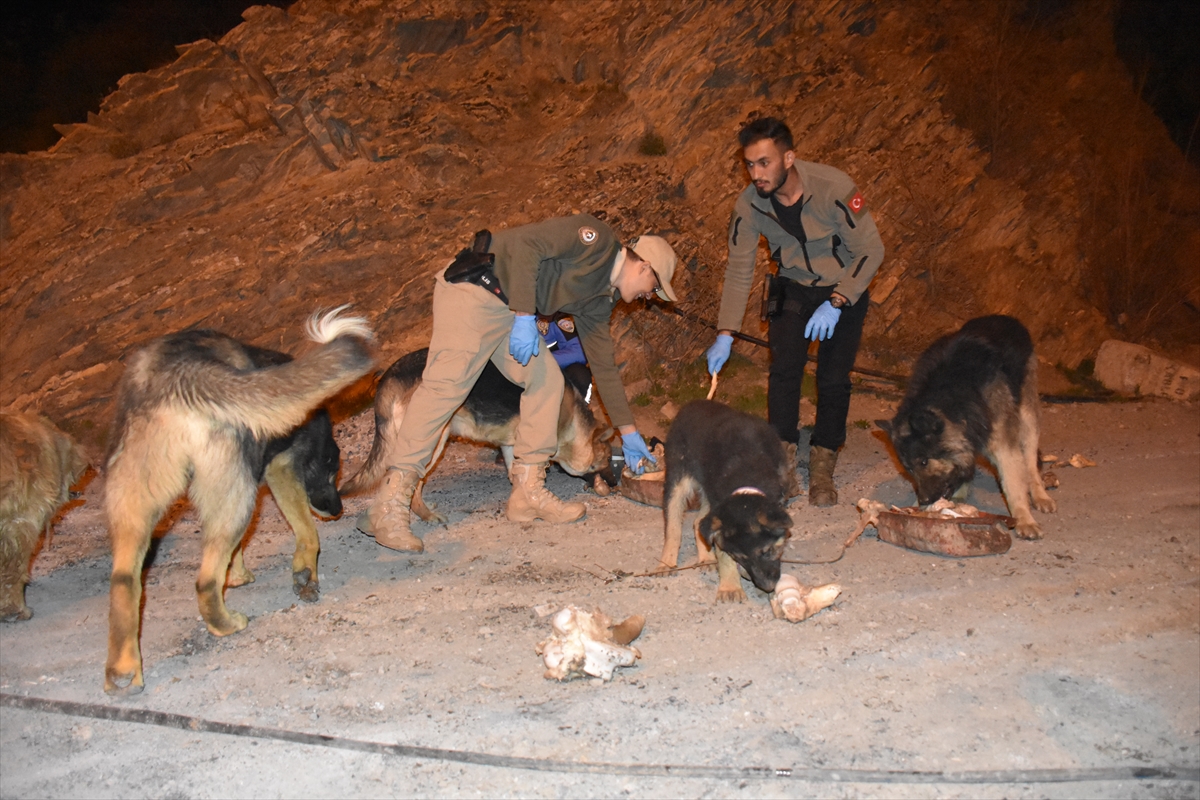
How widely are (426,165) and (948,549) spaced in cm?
951

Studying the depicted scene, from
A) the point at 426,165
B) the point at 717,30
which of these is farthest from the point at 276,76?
the point at 717,30

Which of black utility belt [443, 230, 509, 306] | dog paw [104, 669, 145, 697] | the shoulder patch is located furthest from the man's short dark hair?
dog paw [104, 669, 145, 697]

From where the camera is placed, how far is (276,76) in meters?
13.2

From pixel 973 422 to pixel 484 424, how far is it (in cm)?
405

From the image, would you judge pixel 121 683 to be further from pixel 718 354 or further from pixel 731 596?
pixel 718 354

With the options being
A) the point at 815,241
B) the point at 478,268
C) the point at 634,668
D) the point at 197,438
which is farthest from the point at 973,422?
the point at 197,438

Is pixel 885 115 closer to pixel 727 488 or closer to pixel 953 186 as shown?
pixel 953 186

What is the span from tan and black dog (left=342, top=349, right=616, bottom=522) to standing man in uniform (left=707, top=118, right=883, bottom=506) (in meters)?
1.42

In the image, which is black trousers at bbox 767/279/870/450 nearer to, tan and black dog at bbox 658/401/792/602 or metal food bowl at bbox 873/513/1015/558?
tan and black dog at bbox 658/401/792/602

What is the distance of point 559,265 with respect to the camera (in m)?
5.81

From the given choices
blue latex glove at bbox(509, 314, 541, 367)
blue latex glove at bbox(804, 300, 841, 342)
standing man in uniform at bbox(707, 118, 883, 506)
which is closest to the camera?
blue latex glove at bbox(509, 314, 541, 367)

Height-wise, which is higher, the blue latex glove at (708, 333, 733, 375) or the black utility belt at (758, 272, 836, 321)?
the black utility belt at (758, 272, 836, 321)

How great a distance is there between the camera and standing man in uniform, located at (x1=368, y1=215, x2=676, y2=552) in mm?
5664

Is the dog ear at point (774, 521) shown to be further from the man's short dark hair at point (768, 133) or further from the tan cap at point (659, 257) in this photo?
the man's short dark hair at point (768, 133)
